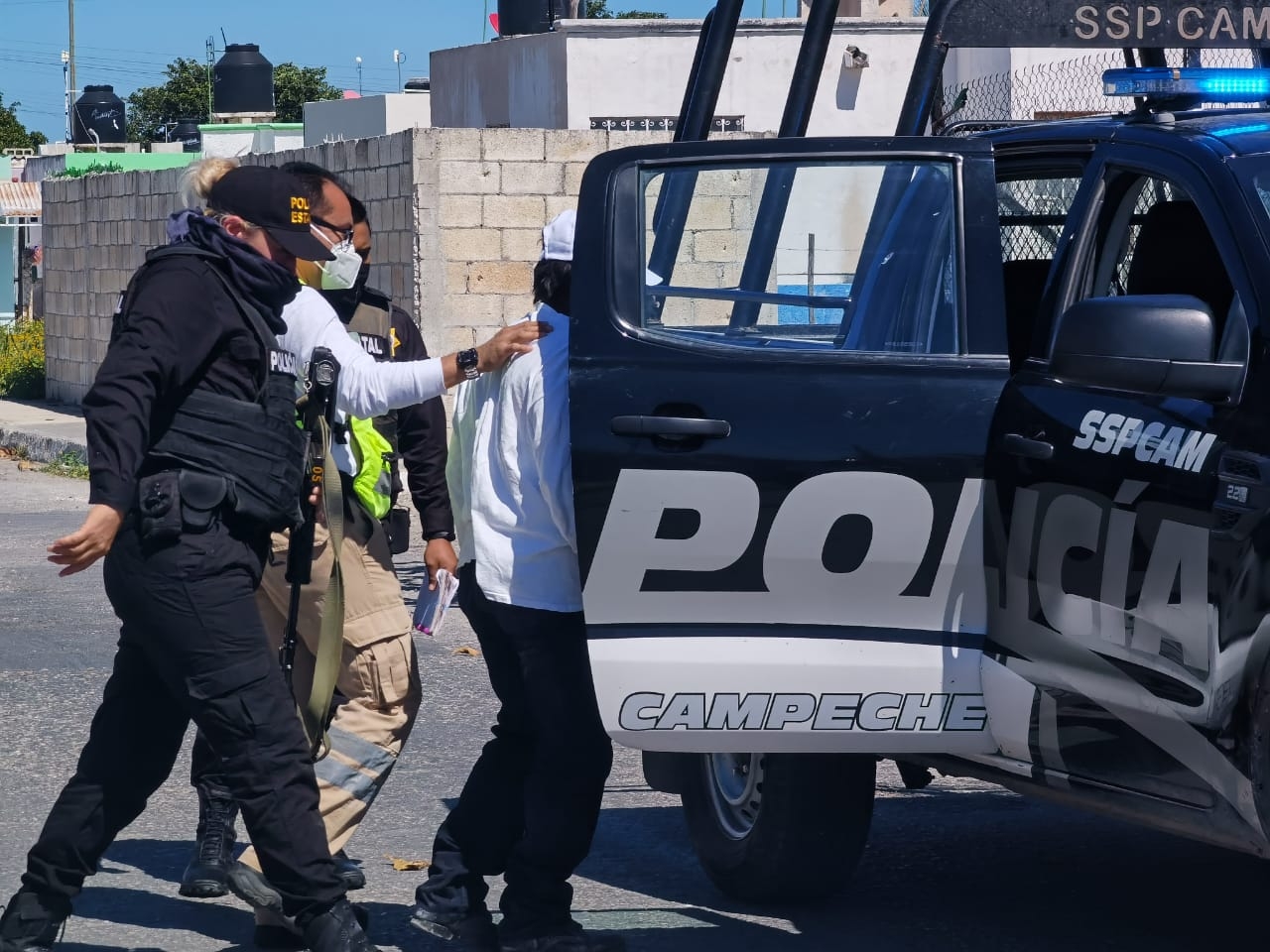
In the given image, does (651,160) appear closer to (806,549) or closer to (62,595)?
(806,549)

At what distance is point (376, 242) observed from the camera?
14.1 meters

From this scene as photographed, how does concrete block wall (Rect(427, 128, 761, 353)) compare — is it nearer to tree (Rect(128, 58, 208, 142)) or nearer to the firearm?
the firearm

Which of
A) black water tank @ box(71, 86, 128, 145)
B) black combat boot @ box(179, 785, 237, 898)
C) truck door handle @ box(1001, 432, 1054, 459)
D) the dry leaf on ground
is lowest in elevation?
the dry leaf on ground

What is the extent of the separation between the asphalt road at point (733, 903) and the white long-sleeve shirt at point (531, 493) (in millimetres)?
1003

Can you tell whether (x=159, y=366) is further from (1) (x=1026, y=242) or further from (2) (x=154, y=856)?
(1) (x=1026, y=242)

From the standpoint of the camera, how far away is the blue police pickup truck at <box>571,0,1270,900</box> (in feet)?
12.4

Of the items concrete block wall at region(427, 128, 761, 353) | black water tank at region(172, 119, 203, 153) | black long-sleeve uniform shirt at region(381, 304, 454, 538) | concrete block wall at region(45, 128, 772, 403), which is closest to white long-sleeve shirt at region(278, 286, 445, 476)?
black long-sleeve uniform shirt at region(381, 304, 454, 538)

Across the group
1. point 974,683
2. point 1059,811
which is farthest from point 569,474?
point 1059,811

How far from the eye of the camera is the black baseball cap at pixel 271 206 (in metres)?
4.39

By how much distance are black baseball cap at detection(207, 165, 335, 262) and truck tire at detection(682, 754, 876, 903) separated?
5.59 ft

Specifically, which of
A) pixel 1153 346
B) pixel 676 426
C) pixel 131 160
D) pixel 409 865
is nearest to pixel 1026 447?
pixel 1153 346

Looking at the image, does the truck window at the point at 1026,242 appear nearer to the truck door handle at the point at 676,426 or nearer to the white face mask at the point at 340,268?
the truck door handle at the point at 676,426

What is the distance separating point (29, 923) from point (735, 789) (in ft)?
5.92

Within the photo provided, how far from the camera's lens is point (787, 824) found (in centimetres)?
489
